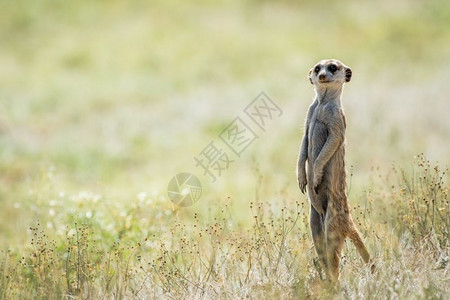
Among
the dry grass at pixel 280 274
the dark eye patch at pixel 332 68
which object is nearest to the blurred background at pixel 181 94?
the dry grass at pixel 280 274

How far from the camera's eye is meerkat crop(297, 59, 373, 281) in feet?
15.8

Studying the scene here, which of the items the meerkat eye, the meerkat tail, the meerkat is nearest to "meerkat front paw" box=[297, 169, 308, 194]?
the meerkat

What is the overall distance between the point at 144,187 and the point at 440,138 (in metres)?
5.92

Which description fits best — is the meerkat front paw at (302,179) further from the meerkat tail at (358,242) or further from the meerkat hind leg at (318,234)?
the meerkat tail at (358,242)

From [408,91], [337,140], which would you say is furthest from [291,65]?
[337,140]

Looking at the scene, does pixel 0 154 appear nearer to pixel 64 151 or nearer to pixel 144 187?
pixel 64 151

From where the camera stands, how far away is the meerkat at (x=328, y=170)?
4.82 meters

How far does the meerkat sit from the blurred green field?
0.31m

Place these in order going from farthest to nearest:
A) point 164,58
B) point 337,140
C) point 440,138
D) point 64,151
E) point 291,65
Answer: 1. point 164,58
2. point 291,65
3. point 64,151
4. point 440,138
5. point 337,140

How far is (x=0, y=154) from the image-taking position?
13.6 meters

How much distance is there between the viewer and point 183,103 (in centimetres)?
1762

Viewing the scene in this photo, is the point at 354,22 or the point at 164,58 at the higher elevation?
the point at 354,22

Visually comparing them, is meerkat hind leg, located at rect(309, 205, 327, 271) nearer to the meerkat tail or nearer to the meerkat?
the meerkat

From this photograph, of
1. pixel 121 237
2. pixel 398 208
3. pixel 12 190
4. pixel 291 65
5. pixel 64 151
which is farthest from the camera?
pixel 291 65
